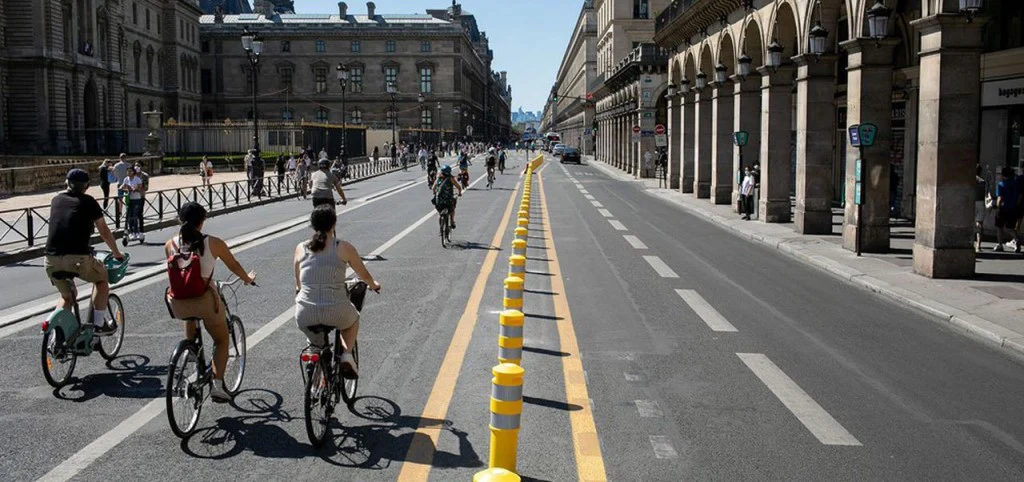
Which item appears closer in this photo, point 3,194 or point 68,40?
point 3,194

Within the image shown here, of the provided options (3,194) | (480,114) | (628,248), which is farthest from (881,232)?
(480,114)

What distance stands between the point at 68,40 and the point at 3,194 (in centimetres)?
3859

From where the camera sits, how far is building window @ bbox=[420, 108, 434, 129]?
441ft

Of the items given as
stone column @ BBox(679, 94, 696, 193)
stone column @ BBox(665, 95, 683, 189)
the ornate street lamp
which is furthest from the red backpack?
stone column @ BBox(665, 95, 683, 189)

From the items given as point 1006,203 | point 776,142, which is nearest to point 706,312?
point 1006,203

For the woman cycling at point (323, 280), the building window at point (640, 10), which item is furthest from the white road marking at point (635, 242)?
the building window at point (640, 10)

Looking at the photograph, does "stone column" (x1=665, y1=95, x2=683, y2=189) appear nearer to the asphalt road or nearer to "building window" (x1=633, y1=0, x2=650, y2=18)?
the asphalt road

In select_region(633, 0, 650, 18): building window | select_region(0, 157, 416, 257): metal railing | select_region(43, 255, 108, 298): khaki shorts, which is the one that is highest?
select_region(633, 0, 650, 18): building window

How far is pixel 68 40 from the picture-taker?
236 ft

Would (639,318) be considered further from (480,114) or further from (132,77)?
(480,114)

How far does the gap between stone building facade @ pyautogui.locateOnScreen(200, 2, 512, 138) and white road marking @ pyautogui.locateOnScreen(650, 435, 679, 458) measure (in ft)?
412

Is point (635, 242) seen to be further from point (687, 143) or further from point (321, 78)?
point (321, 78)

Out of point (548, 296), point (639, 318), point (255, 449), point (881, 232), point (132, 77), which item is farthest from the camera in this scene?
point (132, 77)

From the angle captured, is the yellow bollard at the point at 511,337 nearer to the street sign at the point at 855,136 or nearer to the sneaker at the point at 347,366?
the sneaker at the point at 347,366
